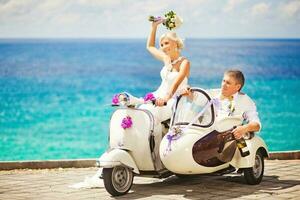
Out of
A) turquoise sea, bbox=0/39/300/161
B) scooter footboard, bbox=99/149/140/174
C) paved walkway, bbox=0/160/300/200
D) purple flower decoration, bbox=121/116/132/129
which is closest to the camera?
scooter footboard, bbox=99/149/140/174

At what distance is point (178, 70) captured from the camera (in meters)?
7.45

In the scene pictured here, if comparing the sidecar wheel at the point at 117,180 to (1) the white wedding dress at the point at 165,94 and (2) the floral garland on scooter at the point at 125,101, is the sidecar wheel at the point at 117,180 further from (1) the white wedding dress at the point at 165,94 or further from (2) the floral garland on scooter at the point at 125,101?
(1) the white wedding dress at the point at 165,94

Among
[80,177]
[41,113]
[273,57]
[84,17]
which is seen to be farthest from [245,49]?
[80,177]

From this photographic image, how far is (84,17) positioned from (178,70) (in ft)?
76.3

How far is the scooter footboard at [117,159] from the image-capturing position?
6.66 m

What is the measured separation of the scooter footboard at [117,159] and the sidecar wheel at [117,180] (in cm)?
9

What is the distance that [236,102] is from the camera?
7.28 m

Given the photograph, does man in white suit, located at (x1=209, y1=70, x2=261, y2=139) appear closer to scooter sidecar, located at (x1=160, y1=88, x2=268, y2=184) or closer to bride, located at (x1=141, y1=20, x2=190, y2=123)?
scooter sidecar, located at (x1=160, y1=88, x2=268, y2=184)

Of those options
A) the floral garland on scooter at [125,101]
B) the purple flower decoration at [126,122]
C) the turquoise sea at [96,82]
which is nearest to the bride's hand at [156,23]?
the floral garland on scooter at [125,101]

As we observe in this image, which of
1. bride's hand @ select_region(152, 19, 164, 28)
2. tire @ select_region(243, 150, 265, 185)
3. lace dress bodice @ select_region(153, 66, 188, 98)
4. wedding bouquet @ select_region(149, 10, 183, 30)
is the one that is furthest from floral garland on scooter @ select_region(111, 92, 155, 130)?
tire @ select_region(243, 150, 265, 185)

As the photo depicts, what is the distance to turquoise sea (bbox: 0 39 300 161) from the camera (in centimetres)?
2219

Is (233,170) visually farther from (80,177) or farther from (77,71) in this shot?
(77,71)

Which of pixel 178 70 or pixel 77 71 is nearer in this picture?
pixel 178 70

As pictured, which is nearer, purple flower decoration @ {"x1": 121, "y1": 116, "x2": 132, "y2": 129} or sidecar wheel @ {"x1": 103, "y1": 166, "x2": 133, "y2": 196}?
sidecar wheel @ {"x1": 103, "y1": 166, "x2": 133, "y2": 196}
